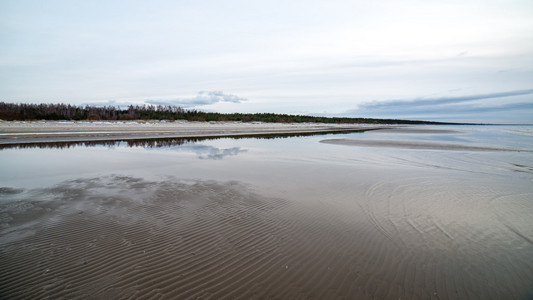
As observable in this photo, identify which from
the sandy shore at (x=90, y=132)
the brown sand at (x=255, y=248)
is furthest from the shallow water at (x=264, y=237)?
the sandy shore at (x=90, y=132)

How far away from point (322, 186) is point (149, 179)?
243 inches

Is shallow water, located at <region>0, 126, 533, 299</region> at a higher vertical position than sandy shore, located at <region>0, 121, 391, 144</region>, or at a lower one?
Result: lower

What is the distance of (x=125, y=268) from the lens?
147 inches

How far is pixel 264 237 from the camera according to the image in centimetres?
481

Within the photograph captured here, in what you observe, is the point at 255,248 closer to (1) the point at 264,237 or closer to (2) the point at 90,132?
(1) the point at 264,237

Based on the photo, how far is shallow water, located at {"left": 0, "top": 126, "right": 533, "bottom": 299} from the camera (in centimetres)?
343

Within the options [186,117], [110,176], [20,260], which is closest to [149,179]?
[110,176]

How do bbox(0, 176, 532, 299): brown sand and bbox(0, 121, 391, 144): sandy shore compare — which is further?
bbox(0, 121, 391, 144): sandy shore

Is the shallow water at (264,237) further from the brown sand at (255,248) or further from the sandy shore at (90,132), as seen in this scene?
the sandy shore at (90,132)

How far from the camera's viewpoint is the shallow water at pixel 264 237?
3.43 metres

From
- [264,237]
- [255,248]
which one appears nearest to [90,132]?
[264,237]

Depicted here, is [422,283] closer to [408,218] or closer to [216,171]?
[408,218]

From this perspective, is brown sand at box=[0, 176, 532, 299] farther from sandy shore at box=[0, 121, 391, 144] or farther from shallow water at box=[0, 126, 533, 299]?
sandy shore at box=[0, 121, 391, 144]

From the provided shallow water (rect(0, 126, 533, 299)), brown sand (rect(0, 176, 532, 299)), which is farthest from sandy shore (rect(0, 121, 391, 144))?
brown sand (rect(0, 176, 532, 299))
